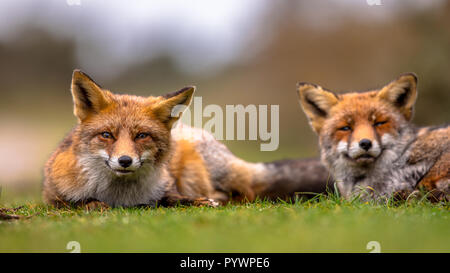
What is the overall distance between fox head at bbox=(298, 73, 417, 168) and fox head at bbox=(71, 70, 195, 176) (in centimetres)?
187

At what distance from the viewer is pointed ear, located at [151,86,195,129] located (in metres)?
5.66

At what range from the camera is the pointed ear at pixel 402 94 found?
19.3 ft

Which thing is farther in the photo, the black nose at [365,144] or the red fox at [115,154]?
the black nose at [365,144]

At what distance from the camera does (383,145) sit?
566 cm

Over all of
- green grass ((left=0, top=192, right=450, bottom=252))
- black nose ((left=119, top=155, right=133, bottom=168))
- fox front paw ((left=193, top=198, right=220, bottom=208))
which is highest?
black nose ((left=119, top=155, right=133, bottom=168))

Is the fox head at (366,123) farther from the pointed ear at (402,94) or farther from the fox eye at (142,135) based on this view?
the fox eye at (142,135)

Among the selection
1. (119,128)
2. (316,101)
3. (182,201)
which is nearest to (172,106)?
(119,128)

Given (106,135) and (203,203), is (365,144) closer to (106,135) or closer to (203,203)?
(203,203)

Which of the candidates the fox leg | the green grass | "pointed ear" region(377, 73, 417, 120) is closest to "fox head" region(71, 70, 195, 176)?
the fox leg

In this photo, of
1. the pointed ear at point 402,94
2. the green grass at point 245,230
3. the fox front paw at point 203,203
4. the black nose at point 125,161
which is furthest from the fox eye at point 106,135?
the pointed ear at point 402,94

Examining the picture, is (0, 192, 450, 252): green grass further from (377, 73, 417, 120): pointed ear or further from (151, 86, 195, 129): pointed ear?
(377, 73, 417, 120): pointed ear

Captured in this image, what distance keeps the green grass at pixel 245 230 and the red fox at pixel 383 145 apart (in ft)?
2.35
